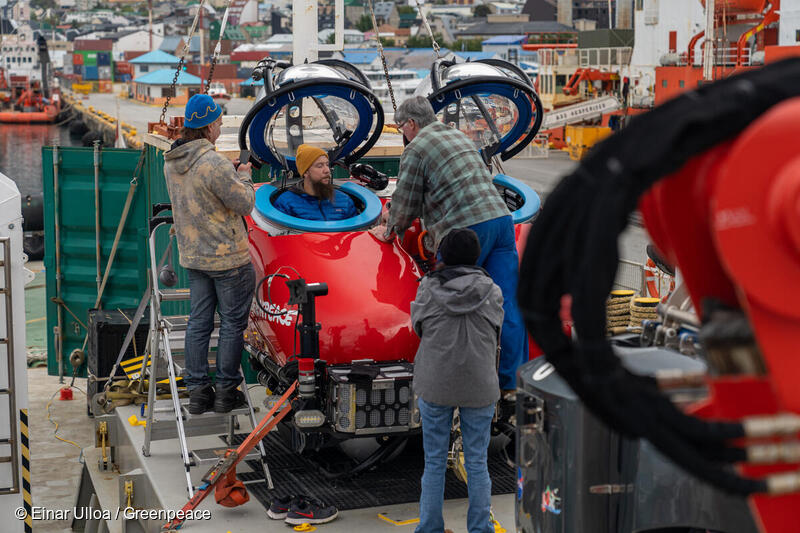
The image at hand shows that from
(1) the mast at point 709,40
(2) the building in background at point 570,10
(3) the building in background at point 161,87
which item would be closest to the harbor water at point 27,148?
(3) the building in background at point 161,87

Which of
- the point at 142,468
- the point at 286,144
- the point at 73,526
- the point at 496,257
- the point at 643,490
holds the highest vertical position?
the point at 286,144

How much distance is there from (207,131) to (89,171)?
17.1 ft

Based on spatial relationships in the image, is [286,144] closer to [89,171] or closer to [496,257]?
[496,257]

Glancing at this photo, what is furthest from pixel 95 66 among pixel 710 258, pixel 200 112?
pixel 710 258

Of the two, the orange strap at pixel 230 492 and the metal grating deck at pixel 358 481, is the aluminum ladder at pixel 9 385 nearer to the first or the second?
the orange strap at pixel 230 492

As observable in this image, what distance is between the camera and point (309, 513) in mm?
6480

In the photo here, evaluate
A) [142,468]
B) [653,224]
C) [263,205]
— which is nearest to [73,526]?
[142,468]

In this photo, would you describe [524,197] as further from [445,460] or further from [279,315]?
[445,460]

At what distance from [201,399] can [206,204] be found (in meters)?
1.28

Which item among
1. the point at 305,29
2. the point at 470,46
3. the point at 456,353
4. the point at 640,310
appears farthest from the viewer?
the point at 470,46

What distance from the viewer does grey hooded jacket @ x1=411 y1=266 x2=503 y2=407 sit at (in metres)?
5.70

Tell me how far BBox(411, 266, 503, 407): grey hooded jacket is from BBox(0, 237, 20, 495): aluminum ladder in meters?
2.50

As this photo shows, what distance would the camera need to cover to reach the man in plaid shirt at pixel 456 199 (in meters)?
6.85

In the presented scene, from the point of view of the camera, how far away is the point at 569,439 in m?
4.45
